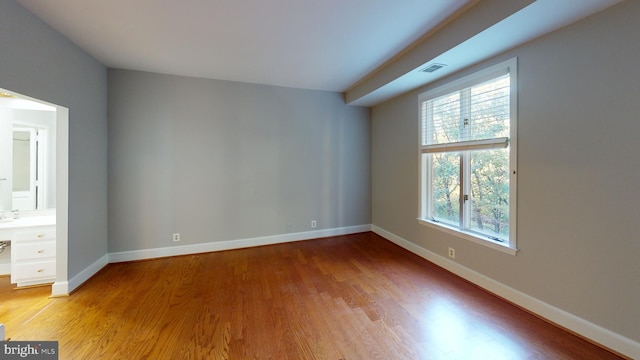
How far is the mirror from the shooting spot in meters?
2.80

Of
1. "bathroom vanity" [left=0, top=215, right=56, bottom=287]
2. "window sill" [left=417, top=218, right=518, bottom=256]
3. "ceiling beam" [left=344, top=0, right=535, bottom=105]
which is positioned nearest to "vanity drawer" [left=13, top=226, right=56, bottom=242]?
"bathroom vanity" [left=0, top=215, right=56, bottom=287]

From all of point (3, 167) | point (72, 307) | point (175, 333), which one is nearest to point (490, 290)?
point (175, 333)

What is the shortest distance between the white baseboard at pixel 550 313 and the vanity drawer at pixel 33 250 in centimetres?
471

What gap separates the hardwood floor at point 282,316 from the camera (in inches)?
65.8

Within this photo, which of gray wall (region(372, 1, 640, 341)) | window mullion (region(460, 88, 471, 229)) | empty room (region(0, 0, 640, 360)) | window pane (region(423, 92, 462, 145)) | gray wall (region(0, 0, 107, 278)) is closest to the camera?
gray wall (region(372, 1, 640, 341))

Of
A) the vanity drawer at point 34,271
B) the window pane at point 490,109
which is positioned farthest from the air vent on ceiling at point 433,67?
the vanity drawer at point 34,271

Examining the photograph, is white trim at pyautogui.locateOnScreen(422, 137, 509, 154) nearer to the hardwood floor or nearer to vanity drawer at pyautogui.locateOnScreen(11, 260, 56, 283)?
the hardwood floor

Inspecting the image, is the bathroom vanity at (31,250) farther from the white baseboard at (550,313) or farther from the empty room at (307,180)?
the white baseboard at (550,313)

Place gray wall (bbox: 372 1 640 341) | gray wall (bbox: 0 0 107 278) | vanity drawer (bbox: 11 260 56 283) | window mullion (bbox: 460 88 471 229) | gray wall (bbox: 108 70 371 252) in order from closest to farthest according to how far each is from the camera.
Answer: gray wall (bbox: 372 1 640 341) < gray wall (bbox: 0 0 107 278) < vanity drawer (bbox: 11 260 56 283) < window mullion (bbox: 460 88 471 229) < gray wall (bbox: 108 70 371 252)

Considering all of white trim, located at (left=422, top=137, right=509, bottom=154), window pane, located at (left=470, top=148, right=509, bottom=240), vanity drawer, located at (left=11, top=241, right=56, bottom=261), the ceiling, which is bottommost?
vanity drawer, located at (left=11, top=241, right=56, bottom=261)

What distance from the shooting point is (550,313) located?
1965mm

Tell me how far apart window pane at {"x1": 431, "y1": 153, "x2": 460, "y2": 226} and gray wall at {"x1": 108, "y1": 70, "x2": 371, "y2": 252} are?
5.10 ft

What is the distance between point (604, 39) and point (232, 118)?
405cm

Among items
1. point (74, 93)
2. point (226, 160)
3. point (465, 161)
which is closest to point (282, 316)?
point (226, 160)
